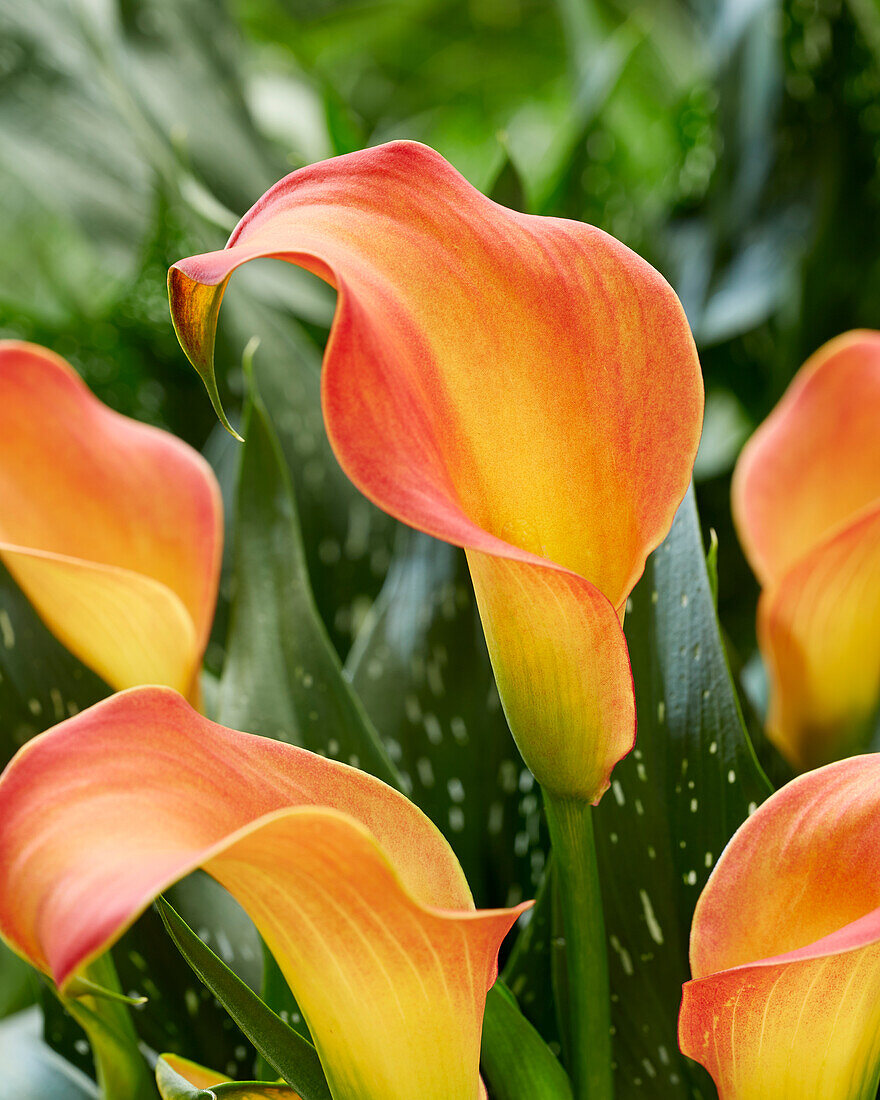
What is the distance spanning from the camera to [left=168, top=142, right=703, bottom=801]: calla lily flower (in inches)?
4.3

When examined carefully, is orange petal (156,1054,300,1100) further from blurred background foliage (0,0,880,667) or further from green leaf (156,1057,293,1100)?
blurred background foliage (0,0,880,667)

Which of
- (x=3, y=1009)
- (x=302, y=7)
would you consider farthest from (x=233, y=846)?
(x=302, y=7)

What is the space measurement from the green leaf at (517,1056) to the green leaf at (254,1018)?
25 millimetres

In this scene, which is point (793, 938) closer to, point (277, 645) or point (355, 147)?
point (277, 645)

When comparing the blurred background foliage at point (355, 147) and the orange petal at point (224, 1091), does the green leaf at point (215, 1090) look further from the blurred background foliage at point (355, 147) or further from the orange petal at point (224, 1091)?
the blurred background foliage at point (355, 147)

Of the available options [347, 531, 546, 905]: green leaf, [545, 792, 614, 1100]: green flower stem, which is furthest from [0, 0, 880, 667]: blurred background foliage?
[545, 792, 614, 1100]: green flower stem

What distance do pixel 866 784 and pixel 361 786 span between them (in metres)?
0.06

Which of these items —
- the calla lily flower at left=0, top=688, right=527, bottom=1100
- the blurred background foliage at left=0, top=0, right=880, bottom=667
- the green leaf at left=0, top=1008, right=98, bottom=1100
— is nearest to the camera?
the calla lily flower at left=0, top=688, right=527, bottom=1100

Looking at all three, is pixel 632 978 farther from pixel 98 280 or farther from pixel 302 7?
pixel 302 7

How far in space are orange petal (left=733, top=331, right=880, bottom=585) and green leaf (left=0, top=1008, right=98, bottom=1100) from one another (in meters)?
0.18

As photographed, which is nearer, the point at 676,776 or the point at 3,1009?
the point at 676,776

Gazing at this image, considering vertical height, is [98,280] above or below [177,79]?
below

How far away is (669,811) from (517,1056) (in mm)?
56

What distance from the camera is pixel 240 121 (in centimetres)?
41
